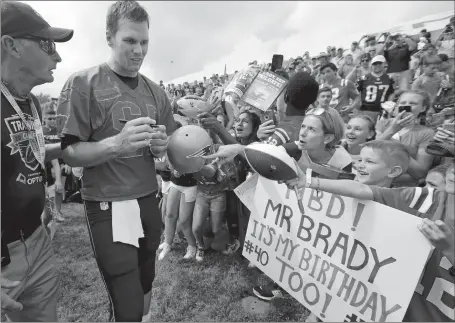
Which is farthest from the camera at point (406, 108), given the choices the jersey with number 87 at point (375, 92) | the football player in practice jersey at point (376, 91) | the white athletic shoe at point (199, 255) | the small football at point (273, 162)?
the white athletic shoe at point (199, 255)

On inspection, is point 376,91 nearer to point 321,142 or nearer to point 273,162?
point 321,142

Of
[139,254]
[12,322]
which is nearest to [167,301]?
[139,254]

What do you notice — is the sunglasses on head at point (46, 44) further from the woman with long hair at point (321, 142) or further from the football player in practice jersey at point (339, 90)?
the football player in practice jersey at point (339, 90)

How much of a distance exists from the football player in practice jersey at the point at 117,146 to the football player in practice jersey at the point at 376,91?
17.3 ft

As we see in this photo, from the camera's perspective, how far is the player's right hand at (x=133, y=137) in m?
1.75

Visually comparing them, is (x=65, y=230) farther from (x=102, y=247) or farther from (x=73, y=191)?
(x=102, y=247)

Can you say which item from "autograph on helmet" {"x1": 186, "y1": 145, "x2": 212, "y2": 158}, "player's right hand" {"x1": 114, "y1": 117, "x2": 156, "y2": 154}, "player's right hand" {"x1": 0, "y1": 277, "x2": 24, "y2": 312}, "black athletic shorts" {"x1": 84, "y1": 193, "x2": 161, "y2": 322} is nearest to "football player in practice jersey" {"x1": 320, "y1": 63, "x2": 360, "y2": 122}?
A: "autograph on helmet" {"x1": 186, "y1": 145, "x2": 212, "y2": 158}

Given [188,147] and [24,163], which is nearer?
[24,163]

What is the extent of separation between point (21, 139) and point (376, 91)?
6.30m

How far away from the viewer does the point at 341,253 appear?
2.28m

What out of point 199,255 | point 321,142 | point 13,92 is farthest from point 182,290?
point 13,92

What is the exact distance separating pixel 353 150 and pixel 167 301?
2700 millimetres

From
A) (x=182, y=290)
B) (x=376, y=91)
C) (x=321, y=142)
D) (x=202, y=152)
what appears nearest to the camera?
(x=202, y=152)

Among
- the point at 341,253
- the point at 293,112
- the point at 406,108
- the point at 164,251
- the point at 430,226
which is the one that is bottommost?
the point at 164,251
